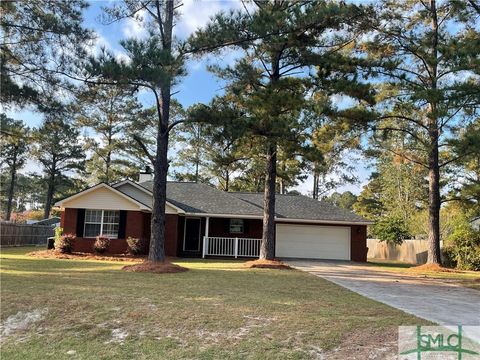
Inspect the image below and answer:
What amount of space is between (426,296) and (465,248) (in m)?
11.7

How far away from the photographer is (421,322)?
6.78 meters

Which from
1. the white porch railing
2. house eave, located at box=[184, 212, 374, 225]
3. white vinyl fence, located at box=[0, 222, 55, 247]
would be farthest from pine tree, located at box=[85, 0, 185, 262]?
white vinyl fence, located at box=[0, 222, 55, 247]

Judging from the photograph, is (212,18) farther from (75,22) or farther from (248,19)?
(75,22)

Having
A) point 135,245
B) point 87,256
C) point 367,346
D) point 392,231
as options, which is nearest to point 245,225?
point 135,245

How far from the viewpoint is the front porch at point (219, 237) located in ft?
69.9

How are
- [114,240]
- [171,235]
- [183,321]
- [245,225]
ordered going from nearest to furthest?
[183,321]
[114,240]
[171,235]
[245,225]

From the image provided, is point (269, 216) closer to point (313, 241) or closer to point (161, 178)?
point (161, 178)

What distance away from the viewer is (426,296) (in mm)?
10109

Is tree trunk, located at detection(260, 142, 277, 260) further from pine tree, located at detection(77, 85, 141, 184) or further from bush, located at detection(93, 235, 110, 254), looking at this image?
pine tree, located at detection(77, 85, 141, 184)

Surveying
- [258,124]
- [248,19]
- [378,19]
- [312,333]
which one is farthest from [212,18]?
[312,333]

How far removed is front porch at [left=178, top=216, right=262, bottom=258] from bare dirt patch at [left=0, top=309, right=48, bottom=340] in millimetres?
13166

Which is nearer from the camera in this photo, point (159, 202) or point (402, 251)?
point (159, 202)

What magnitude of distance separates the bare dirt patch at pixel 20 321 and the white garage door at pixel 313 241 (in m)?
16.3

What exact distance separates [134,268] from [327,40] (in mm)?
9884
